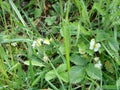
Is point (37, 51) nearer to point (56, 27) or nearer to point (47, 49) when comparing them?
point (47, 49)

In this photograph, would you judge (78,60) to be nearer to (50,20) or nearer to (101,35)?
(101,35)

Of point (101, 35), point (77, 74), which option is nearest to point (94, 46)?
point (101, 35)

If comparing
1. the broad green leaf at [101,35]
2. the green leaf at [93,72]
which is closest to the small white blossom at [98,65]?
the green leaf at [93,72]

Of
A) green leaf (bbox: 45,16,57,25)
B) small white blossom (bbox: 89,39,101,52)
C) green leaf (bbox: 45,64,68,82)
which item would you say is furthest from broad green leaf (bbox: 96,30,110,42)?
green leaf (bbox: 45,16,57,25)

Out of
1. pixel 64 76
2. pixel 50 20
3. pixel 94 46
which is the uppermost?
pixel 50 20

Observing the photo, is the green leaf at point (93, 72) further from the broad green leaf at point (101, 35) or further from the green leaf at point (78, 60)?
the broad green leaf at point (101, 35)

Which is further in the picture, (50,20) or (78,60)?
(50,20)
